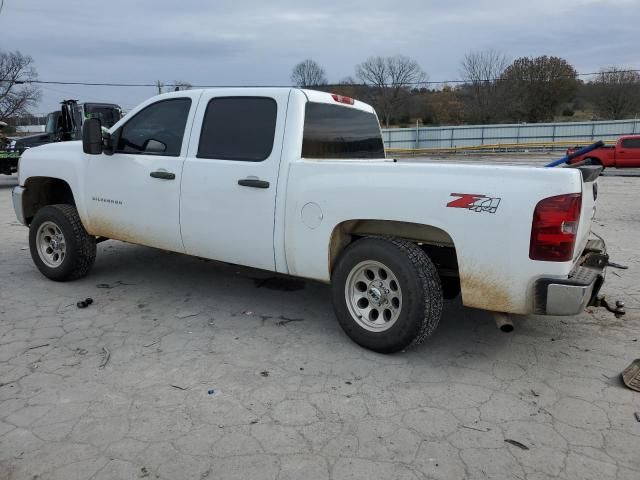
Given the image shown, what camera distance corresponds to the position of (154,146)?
15.4 ft

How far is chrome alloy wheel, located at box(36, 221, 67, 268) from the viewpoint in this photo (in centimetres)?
545

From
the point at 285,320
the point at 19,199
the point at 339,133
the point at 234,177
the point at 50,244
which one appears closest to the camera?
the point at 234,177

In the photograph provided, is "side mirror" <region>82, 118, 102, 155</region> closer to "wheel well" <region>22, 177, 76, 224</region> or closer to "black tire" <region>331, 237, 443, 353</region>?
"wheel well" <region>22, 177, 76, 224</region>

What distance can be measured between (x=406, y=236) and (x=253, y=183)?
1.25 m

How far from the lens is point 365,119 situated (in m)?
5.18

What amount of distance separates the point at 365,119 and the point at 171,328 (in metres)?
2.76

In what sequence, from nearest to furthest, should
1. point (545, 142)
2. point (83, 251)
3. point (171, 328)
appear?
point (171, 328), point (83, 251), point (545, 142)

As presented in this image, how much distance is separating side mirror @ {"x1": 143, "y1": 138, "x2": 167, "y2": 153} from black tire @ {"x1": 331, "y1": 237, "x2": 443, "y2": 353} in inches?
80.6

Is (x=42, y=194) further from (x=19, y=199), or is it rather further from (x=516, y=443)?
(x=516, y=443)

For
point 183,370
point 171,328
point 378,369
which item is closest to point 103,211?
point 171,328

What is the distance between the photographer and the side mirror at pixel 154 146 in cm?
464

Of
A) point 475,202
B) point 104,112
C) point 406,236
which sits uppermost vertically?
point 104,112

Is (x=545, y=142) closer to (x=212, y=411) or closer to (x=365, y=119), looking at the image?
(x=365, y=119)

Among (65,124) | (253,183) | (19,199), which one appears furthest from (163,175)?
(65,124)
